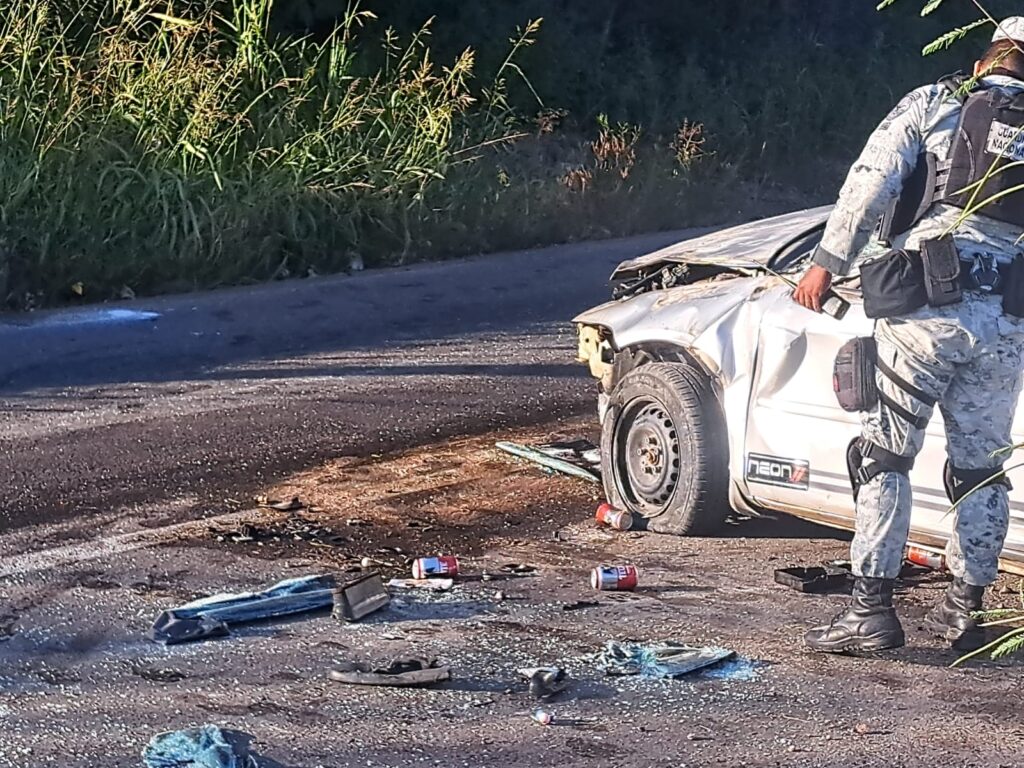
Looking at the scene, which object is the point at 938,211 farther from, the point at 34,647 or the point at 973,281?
the point at 34,647

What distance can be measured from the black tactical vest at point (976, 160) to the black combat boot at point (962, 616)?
1114 millimetres

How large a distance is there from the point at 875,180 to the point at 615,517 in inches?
78.4

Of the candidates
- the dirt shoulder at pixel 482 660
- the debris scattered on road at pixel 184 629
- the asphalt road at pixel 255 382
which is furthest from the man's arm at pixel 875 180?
the asphalt road at pixel 255 382

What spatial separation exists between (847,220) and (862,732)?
148 centimetres

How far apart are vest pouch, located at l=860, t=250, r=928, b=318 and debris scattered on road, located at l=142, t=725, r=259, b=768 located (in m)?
2.15

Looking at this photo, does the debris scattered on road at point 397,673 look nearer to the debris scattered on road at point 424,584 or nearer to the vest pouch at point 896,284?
the debris scattered on road at point 424,584

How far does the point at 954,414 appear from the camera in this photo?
5.00 meters

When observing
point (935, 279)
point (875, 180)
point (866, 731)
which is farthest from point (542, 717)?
point (875, 180)

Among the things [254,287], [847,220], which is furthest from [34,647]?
[254,287]

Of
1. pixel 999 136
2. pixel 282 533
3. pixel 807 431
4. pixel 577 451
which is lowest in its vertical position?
pixel 282 533

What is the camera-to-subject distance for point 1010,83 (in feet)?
15.7

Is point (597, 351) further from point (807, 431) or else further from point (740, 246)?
point (807, 431)

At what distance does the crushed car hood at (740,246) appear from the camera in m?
6.20

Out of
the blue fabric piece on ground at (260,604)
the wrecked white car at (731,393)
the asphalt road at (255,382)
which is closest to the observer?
the blue fabric piece on ground at (260,604)
